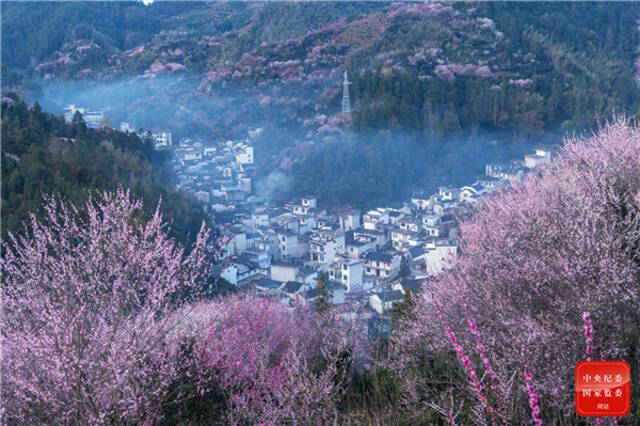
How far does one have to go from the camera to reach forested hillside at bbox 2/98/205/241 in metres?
8.98

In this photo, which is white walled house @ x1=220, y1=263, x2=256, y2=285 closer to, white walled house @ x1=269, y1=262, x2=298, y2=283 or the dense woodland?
white walled house @ x1=269, y1=262, x2=298, y2=283

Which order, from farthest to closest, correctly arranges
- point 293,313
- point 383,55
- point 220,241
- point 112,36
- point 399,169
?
1. point 112,36
2. point 383,55
3. point 399,169
4. point 293,313
5. point 220,241

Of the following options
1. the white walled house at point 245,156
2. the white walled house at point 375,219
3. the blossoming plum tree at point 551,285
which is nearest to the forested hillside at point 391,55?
the white walled house at point 245,156

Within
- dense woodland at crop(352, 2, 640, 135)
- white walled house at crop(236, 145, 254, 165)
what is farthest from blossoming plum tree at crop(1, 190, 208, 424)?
white walled house at crop(236, 145, 254, 165)

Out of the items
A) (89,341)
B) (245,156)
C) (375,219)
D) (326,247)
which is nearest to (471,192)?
(375,219)

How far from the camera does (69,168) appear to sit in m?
10.6

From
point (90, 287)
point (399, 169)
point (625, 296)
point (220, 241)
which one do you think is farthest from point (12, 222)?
point (399, 169)

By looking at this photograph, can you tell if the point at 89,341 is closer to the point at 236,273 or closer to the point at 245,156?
the point at 236,273

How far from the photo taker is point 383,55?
26750 millimetres

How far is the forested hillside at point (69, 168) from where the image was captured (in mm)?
8976

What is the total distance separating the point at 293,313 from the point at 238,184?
46.0ft

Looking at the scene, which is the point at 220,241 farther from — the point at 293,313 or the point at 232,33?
the point at 232,33

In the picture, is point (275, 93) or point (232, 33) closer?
point (275, 93)

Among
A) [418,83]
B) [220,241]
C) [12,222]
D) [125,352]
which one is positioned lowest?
[418,83]
